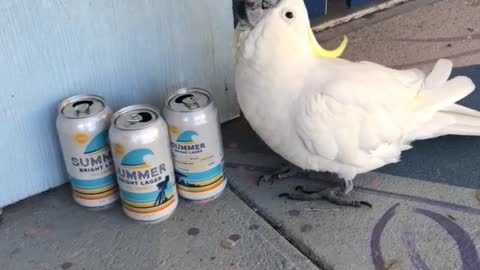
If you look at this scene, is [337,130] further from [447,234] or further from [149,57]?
[149,57]

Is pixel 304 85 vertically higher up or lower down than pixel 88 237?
higher up

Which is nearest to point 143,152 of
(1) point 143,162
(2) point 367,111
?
(1) point 143,162

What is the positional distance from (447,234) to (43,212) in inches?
43.1

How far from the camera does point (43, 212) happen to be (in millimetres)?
1669

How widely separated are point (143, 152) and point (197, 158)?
6.6 inches

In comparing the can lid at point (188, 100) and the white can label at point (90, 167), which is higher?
the can lid at point (188, 100)

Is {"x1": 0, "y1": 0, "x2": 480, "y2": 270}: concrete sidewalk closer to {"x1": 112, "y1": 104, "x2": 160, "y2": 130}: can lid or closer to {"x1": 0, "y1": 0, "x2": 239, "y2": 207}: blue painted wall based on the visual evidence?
{"x1": 0, "y1": 0, "x2": 239, "y2": 207}: blue painted wall

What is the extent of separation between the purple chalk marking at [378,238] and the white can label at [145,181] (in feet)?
1.75

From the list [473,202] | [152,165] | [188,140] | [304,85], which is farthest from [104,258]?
[473,202]

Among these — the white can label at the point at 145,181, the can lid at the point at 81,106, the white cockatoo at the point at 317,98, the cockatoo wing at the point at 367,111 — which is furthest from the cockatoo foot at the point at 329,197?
the can lid at the point at 81,106

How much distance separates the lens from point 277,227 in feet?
5.17

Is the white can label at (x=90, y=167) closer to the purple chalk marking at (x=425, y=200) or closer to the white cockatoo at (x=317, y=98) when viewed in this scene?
the white cockatoo at (x=317, y=98)

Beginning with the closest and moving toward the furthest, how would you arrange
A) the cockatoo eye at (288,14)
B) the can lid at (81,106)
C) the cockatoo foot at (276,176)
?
the cockatoo eye at (288,14) < the can lid at (81,106) < the cockatoo foot at (276,176)

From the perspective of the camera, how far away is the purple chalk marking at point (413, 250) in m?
1.43
